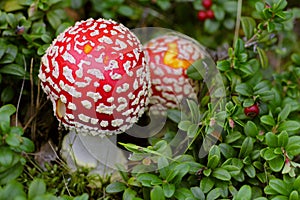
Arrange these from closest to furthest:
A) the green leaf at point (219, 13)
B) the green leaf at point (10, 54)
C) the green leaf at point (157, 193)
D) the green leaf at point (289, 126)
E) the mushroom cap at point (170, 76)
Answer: the green leaf at point (157, 193), the green leaf at point (289, 126), the green leaf at point (10, 54), the mushroom cap at point (170, 76), the green leaf at point (219, 13)

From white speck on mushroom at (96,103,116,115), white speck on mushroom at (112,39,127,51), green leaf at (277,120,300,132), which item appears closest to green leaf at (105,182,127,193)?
white speck on mushroom at (96,103,116,115)

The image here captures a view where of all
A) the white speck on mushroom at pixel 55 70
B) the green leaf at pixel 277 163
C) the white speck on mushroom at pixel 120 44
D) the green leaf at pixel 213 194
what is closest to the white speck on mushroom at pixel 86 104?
the white speck on mushroom at pixel 55 70

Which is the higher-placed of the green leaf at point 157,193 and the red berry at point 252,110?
the red berry at point 252,110

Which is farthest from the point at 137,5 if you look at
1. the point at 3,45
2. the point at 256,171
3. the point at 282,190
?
the point at 282,190

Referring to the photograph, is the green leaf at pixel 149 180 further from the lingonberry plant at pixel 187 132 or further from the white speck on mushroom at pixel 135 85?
the white speck on mushroom at pixel 135 85

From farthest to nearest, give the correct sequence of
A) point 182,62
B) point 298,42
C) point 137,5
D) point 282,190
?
point 298,42 → point 137,5 → point 182,62 → point 282,190

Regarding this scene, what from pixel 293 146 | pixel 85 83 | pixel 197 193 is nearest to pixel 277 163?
pixel 293 146

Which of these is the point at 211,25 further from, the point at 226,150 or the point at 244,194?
the point at 244,194

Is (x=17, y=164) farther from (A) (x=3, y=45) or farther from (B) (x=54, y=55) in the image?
(A) (x=3, y=45)
